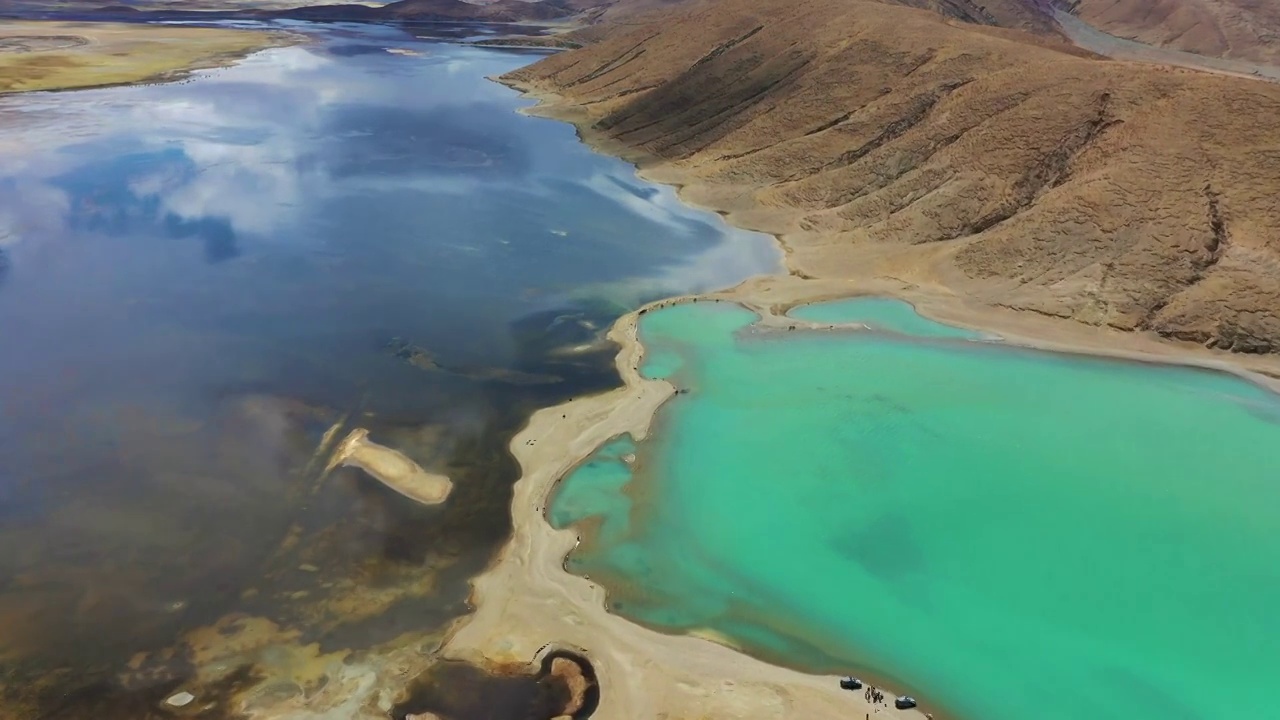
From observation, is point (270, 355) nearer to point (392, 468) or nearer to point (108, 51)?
point (392, 468)

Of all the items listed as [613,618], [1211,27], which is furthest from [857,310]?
[1211,27]

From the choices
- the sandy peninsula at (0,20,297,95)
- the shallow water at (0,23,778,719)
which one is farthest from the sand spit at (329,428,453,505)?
the sandy peninsula at (0,20,297,95)

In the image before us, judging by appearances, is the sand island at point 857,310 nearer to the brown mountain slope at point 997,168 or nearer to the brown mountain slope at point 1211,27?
the brown mountain slope at point 997,168

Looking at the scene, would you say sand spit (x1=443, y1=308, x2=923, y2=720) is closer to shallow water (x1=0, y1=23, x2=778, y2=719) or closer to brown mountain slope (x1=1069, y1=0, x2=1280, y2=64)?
shallow water (x1=0, y1=23, x2=778, y2=719)

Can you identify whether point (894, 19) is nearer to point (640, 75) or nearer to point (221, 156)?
point (640, 75)

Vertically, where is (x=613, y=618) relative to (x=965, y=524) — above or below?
below

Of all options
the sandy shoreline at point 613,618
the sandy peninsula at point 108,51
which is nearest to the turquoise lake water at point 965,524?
the sandy shoreline at point 613,618
